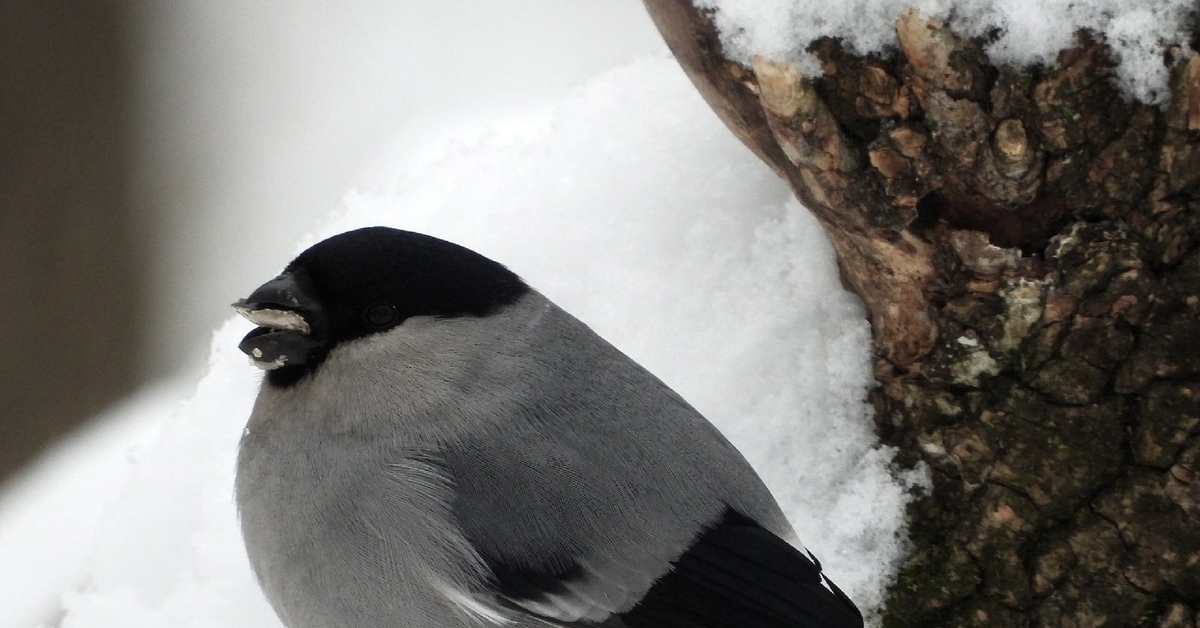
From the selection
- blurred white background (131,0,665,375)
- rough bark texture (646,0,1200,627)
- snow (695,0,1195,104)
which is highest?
snow (695,0,1195,104)

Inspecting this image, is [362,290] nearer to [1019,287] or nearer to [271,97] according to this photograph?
A: [1019,287]

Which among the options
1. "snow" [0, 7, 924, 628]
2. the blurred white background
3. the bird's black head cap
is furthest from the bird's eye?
the blurred white background

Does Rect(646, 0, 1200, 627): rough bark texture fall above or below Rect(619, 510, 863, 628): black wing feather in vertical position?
above

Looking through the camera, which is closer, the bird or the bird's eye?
the bird

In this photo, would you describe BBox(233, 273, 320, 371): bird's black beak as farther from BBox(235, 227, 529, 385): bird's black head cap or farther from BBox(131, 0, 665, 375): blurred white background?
BBox(131, 0, 665, 375): blurred white background

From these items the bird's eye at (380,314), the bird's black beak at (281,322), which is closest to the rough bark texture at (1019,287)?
the bird's eye at (380,314)

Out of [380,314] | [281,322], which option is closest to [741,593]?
[380,314]

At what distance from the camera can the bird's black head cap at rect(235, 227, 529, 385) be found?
165 centimetres

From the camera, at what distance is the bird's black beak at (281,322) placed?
64.7 inches

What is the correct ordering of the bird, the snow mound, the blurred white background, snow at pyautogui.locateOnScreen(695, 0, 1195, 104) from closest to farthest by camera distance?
snow at pyautogui.locateOnScreen(695, 0, 1195, 104) < the bird < the snow mound < the blurred white background

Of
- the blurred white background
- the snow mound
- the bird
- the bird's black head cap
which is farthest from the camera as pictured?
the blurred white background

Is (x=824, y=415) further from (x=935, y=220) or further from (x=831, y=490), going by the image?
(x=935, y=220)

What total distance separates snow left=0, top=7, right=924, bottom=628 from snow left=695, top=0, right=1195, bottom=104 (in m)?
0.59

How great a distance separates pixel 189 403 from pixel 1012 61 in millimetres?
1853
